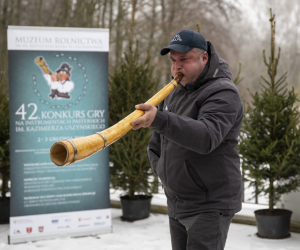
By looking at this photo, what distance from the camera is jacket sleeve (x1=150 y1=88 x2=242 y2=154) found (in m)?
1.49

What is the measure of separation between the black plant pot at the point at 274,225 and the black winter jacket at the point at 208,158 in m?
2.71

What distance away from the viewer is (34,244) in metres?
4.22

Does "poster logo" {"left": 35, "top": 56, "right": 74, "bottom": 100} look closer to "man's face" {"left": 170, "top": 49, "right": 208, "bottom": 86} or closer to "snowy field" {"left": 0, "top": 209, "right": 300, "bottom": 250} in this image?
"snowy field" {"left": 0, "top": 209, "right": 300, "bottom": 250}

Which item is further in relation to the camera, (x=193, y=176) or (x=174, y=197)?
(x=174, y=197)

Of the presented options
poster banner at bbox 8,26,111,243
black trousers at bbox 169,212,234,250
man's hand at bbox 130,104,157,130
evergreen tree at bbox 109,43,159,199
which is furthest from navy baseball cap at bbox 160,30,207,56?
evergreen tree at bbox 109,43,159,199

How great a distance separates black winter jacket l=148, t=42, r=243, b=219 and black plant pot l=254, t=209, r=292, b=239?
8.88 ft

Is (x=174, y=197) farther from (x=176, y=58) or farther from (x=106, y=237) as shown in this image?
(x=106, y=237)

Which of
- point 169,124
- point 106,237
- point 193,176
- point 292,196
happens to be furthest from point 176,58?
point 292,196

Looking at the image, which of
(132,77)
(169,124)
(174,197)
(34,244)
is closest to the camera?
(169,124)

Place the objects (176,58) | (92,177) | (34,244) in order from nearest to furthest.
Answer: (176,58) → (34,244) → (92,177)

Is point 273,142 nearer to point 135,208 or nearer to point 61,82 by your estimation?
point 135,208

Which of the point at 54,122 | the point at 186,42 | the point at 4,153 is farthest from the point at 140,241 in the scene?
the point at 186,42

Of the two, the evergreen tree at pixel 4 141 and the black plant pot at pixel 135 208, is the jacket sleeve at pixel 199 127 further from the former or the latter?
the evergreen tree at pixel 4 141

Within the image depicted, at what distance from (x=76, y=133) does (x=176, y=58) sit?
2826 millimetres
